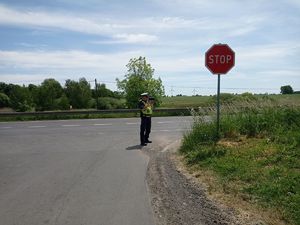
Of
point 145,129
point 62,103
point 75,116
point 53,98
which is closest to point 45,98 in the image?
point 53,98

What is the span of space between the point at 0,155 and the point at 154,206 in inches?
303

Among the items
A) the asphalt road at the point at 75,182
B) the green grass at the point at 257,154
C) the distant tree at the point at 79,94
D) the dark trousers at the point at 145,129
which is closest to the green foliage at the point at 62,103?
the distant tree at the point at 79,94

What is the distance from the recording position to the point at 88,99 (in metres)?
62.7

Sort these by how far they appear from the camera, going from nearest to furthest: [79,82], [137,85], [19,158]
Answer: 1. [19,158]
2. [137,85]
3. [79,82]

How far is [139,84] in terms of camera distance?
4853cm

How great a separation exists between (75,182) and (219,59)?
553cm

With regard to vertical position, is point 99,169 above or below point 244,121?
below

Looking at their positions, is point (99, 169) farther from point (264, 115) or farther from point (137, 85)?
point (137, 85)

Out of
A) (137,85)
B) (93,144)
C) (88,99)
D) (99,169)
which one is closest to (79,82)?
(88,99)

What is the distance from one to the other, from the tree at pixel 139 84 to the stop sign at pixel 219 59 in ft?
118

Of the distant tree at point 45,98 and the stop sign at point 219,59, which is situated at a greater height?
the stop sign at point 219,59

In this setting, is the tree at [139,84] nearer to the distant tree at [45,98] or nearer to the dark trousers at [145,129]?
the distant tree at [45,98]

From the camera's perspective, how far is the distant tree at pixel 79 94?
204 ft

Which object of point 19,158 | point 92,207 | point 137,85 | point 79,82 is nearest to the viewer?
point 92,207
